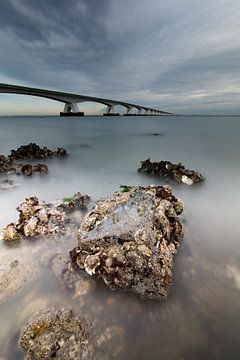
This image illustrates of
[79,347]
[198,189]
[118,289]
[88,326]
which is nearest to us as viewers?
[79,347]

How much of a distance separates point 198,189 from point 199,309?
3.33 m

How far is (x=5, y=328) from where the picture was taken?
5.84 feet

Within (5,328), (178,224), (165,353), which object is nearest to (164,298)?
(165,353)

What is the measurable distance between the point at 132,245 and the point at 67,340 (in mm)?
1011

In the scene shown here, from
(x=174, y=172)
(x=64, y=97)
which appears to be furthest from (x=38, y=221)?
(x=64, y=97)

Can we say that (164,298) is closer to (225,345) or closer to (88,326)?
(225,345)

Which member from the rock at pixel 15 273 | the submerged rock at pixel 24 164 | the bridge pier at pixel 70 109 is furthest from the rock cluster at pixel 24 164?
the bridge pier at pixel 70 109

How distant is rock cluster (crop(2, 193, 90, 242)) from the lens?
9.74ft

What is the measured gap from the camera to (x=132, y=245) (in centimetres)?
225

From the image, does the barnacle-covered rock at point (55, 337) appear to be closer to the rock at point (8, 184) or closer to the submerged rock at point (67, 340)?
the submerged rock at point (67, 340)

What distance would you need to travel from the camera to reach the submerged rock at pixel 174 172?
5.31 meters

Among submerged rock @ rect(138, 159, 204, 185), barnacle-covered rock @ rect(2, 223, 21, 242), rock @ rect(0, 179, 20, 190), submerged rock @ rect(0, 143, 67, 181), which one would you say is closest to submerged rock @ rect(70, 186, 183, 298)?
barnacle-covered rock @ rect(2, 223, 21, 242)

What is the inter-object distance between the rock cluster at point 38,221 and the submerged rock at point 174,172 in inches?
121

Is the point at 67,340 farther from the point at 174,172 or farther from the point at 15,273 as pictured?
the point at 174,172
